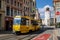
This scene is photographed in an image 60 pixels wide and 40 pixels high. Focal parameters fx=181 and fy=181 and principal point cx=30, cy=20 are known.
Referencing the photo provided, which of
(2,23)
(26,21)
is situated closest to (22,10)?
(2,23)

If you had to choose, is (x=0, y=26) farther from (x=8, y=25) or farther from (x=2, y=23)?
(x=8, y=25)

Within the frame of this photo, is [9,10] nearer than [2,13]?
No

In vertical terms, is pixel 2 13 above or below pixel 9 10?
below

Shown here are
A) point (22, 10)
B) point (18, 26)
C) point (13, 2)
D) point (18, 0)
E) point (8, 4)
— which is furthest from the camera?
point (22, 10)

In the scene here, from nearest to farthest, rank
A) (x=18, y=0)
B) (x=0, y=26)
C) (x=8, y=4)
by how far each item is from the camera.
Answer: (x=0, y=26) < (x=8, y=4) < (x=18, y=0)

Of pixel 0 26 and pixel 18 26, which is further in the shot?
pixel 0 26

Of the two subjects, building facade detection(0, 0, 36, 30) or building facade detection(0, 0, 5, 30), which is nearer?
building facade detection(0, 0, 5, 30)

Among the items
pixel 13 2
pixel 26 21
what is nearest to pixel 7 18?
pixel 13 2

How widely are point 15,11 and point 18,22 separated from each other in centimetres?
2603

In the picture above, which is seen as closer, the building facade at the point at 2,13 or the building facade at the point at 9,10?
the building facade at the point at 2,13

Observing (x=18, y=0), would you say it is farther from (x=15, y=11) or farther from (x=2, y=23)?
(x=2, y=23)

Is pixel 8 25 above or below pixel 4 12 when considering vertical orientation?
below

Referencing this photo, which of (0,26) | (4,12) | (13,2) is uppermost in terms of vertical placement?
(13,2)

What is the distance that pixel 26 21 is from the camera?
31188 millimetres
